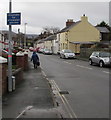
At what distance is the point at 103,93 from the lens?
9.36m

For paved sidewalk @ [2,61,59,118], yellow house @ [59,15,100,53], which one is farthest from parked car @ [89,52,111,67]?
yellow house @ [59,15,100,53]

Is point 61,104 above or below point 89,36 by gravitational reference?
below

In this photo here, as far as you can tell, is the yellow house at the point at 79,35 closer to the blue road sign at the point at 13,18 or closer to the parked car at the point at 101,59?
the parked car at the point at 101,59

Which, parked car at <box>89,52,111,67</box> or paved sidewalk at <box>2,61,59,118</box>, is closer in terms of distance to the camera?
paved sidewalk at <box>2,61,59,118</box>

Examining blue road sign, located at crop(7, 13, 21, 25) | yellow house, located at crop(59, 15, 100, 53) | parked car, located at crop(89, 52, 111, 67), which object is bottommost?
parked car, located at crop(89, 52, 111, 67)

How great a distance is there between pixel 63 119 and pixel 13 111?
4.65ft

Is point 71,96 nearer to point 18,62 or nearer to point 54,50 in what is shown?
point 18,62

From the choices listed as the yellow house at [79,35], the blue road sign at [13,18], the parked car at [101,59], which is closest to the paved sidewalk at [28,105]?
the blue road sign at [13,18]

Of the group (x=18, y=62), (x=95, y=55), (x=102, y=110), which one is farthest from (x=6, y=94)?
(x=95, y=55)

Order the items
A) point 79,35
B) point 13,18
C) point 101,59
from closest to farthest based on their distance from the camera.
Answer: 1. point 13,18
2. point 101,59
3. point 79,35

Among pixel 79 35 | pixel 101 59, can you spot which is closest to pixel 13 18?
pixel 101 59

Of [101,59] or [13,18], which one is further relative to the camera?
[101,59]

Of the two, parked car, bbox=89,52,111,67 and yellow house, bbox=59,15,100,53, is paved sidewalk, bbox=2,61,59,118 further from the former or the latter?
yellow house, bbox=59,15,100,53

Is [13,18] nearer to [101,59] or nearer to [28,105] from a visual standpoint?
[28,105]
